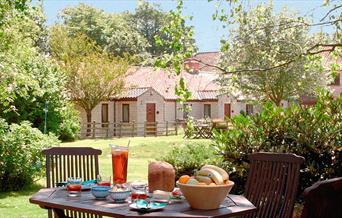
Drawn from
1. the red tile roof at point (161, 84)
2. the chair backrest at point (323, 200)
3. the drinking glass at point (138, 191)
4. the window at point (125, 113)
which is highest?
the red tile roof at point (161, 84)

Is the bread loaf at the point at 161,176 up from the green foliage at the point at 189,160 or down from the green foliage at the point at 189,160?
up

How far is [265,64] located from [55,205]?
21.4 metres

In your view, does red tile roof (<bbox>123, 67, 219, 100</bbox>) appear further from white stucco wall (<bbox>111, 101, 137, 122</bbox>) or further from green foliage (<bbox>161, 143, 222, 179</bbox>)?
green foliage (<bbox>161, 143, 222, 179</bbox>)

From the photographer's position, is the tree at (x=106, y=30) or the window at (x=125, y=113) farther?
the tree at (x=106, y=30)

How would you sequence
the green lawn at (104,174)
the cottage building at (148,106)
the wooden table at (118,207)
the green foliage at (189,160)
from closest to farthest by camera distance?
the wooden table at (118,207) < the green foliage at (189,160) < the green lawn at (104,174) < the cottage building at (148,106)

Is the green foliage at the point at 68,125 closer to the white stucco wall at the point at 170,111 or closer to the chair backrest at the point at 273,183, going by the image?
the white stucco wall at the point at 170,111

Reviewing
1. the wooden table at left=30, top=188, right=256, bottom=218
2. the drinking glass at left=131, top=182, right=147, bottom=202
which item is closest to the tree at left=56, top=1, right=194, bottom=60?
the drinking glass at left=131, top=182, right=147, bottom=202

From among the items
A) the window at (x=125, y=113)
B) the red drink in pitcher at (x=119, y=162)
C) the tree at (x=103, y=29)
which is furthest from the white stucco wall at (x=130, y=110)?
the red drink in pitcher at (x=119, y=162)

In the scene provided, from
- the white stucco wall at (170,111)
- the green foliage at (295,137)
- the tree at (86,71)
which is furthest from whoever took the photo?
the white stucco wall at (170,111)

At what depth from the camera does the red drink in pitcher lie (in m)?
3.48

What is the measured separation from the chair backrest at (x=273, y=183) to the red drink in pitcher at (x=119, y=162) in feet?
3.91

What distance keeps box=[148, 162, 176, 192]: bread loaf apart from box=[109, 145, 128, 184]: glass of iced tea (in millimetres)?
179

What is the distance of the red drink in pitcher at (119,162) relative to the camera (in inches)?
137

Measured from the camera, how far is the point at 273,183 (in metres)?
4.04
